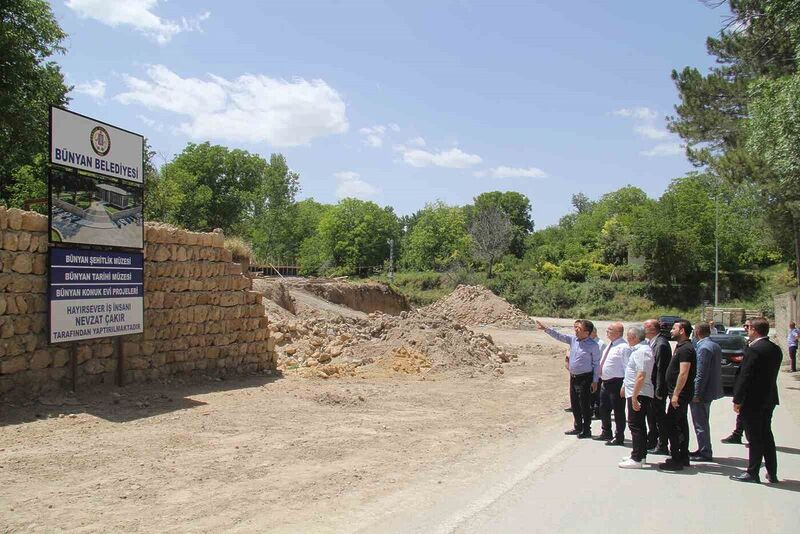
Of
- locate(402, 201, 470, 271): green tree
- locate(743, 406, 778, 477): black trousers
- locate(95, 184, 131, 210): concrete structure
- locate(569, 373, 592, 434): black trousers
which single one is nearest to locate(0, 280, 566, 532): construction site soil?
locate(569, 373, 592, 434): black trousers

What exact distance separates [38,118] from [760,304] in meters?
56.3

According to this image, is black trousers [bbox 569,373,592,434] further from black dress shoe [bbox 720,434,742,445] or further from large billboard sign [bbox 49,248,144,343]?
large billboard sign [bbox 49,248,144,343]

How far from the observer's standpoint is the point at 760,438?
21.7ft

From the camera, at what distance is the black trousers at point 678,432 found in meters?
7.33

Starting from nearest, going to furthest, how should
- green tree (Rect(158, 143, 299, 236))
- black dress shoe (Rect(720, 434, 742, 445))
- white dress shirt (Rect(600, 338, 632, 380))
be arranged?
white dress shirt (Rect(600, 338, 632, 380)) < black dress shoe (Rect(720, 434, 742, 445)) < green tree (Rect(158, 143, 299, 236))

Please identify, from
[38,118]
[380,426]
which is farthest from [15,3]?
[380,426]

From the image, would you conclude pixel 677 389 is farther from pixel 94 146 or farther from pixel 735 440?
pixel 94 146

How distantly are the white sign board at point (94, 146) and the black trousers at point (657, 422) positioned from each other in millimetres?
9174

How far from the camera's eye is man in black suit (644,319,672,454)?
7.44m

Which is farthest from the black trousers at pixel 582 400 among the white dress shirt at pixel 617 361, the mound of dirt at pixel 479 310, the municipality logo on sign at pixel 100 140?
the mound of dirt at pixel 479 310

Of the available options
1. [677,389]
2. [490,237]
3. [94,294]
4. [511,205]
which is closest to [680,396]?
[677,389]

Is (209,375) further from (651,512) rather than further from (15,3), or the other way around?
(15,3)

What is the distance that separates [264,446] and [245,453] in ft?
1.39

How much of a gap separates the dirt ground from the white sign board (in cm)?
372
